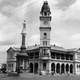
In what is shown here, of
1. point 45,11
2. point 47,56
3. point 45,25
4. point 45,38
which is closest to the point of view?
point 47,56

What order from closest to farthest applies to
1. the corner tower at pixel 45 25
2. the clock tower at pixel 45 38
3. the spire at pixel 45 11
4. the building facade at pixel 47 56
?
the clock tower at pixel 45 38, the building facade at pixel 47 56, the corner tower at pixel 45 25, the spire at pixel 45 11

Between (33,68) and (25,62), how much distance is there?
83.3 ft

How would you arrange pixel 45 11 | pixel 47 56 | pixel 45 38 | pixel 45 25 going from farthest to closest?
pixel 45 11 < pixel 45 25 < pixel 45 38 < pixel 47 56

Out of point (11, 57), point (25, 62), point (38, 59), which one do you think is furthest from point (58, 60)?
point (25, 62)

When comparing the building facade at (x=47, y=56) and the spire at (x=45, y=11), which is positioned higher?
the spire at (x=45, y=11)

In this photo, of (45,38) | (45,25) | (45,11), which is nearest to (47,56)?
(45,38)

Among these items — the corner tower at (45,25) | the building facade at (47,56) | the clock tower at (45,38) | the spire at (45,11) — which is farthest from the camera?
the spire at (45,11)

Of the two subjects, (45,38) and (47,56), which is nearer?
(47,56)

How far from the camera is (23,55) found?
4512 centimetres

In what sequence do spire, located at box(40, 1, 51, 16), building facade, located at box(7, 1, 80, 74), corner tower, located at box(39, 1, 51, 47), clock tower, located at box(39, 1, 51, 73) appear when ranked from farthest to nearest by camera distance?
1. spire, located at box(40, 1, 51, 16)
2. corner tower, located at box(39, 1, 51, 47)
3. building facade, located at box(7, 1, 80, 74)
4. clock tower, located at box(39, 1, 51, 73)

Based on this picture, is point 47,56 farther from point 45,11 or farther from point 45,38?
point 45,11

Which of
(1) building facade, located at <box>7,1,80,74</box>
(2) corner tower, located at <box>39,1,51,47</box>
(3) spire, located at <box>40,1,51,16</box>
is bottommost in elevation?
(1) building facade, located at <box>7,1,80,74</box>

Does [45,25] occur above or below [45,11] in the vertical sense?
below

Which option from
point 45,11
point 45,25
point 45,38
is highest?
point 45,11
